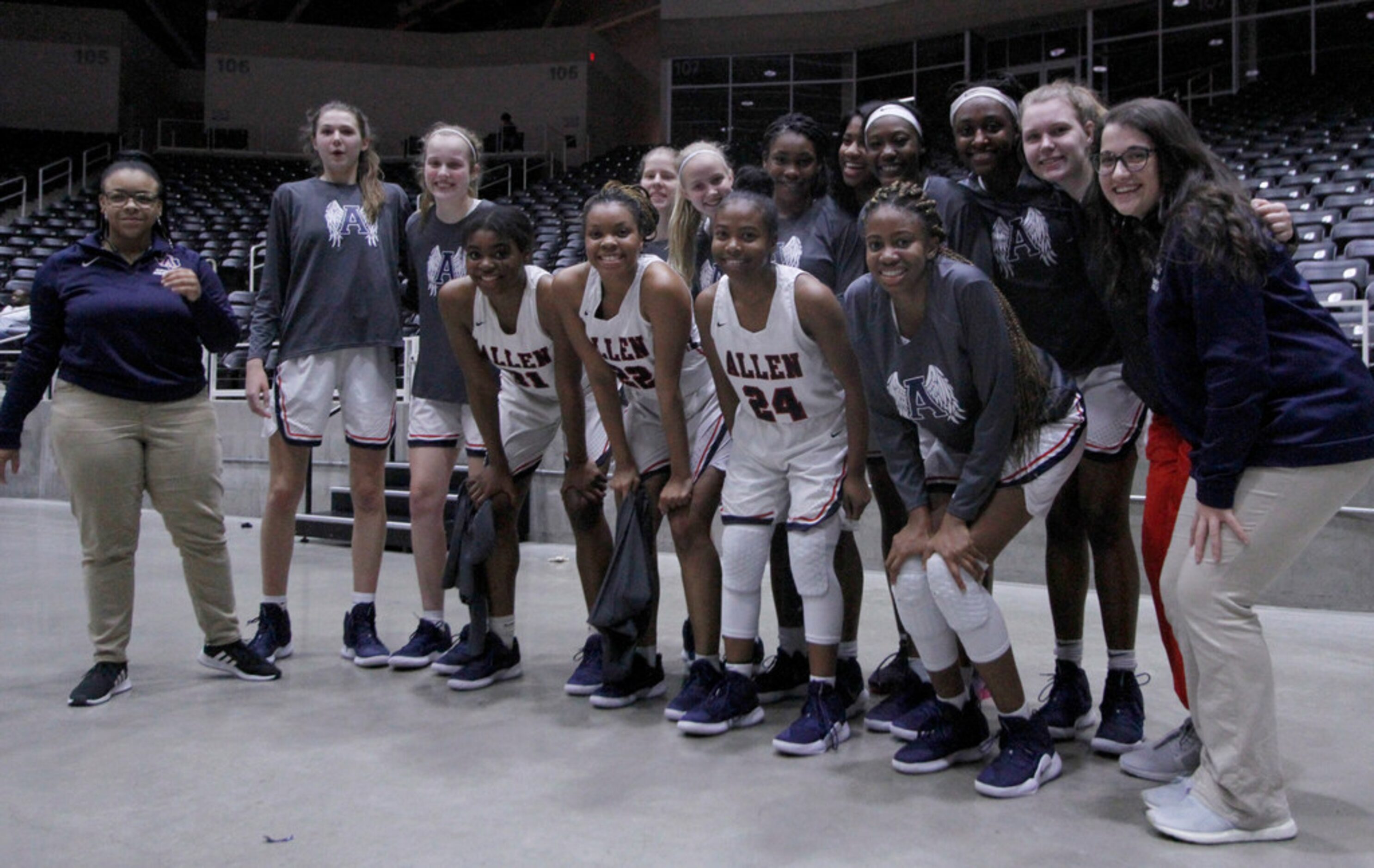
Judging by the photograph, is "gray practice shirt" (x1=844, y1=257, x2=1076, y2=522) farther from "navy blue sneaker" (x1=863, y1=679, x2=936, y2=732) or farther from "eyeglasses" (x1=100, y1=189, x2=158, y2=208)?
"eyeglasses" (x1=100, y1=189, x2=158, y2=208)

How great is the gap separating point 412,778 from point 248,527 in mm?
5356

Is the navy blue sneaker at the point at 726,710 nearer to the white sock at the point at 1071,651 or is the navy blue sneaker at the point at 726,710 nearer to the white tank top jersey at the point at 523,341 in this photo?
the white sock at the point at 1071,651

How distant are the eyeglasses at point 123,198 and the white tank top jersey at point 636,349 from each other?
1.23m

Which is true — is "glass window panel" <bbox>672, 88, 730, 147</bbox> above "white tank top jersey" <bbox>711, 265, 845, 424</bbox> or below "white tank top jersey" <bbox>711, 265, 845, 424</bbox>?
above

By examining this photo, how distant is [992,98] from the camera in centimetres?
269

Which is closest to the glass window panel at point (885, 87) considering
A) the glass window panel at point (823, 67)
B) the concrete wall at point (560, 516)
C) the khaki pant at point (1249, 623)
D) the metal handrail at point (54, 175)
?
the glass window panel at point (823, 67)

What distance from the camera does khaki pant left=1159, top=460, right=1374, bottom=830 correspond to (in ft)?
6.55

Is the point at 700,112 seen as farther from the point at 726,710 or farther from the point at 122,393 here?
the point at 726,710

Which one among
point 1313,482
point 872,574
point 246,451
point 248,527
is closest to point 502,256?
point 1313,482

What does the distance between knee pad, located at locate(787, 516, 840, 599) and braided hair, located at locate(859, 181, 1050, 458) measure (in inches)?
20.2

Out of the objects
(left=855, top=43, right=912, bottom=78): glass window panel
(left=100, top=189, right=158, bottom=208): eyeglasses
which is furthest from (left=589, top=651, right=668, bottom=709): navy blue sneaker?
(left=855, top=43, right=912, bottom=78): glass window panel

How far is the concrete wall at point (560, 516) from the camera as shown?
14.2 ft

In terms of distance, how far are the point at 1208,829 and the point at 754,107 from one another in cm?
1743

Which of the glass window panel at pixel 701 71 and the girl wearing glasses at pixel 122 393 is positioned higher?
the glass window panel at pixel 701 71
